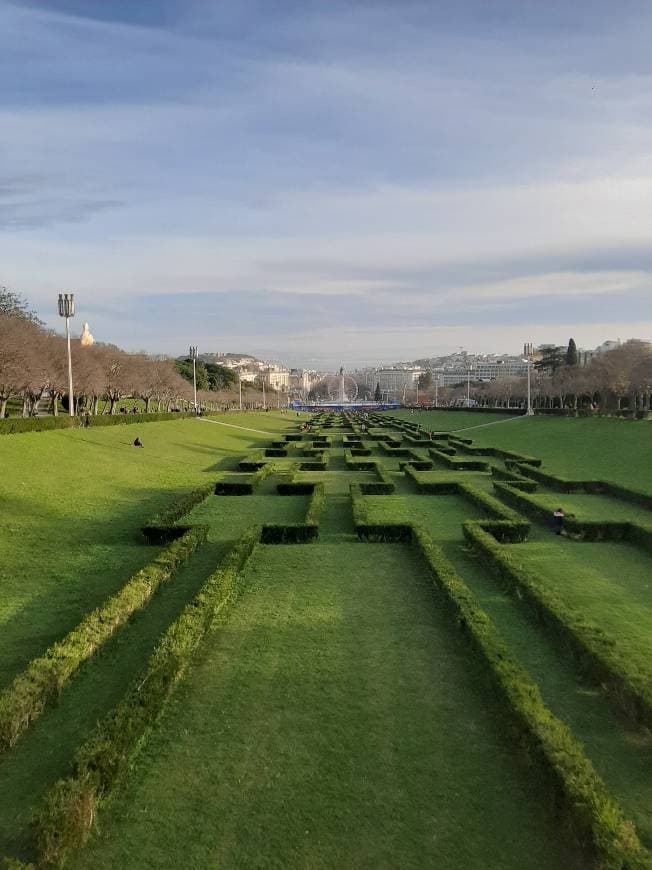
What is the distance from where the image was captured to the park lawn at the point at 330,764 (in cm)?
426

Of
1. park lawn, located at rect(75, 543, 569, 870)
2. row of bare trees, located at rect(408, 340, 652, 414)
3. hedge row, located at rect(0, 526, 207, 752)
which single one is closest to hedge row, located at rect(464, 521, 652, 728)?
park lawn, located at rect(75, 543, 569, 870)

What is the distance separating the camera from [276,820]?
4.51 meters

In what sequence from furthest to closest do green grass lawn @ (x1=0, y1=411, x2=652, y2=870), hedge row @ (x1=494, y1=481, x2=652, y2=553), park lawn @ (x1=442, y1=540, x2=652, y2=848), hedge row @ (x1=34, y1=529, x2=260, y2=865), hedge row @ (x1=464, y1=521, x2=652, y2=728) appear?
hedge row @ (x1=494, y1=481, x2=652, y2=553), hedge row @ (x1=464, y1=521, x2=652, y2=728), park lawn @ (x1=442, y1=540, x2=652, y2=848), green grass lawn @ (x1=0, y1=411, x2=652, y2=870), hedge row @ (x1=34, y1=529, x2=260, y2=865)

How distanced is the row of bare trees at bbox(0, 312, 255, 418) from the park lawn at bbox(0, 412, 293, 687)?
569cm

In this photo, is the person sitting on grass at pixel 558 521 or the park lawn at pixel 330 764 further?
the person sitting on grass at pixel 558 521

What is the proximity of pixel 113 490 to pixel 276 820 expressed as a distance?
1448cm

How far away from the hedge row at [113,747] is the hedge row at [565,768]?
10.5 ft

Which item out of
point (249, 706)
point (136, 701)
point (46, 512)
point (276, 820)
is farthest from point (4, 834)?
point (46, 512)

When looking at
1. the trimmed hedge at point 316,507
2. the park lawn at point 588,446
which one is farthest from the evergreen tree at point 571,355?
the trimmed hedge at point 316,507

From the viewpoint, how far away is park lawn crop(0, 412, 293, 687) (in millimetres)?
8578

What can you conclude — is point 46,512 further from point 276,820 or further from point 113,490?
point 276,820

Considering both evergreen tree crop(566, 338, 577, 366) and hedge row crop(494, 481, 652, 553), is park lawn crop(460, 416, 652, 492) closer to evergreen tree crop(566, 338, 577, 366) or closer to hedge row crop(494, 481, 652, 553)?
hedge row crop(494, 481, 652, 553)

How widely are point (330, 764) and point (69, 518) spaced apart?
1035cm

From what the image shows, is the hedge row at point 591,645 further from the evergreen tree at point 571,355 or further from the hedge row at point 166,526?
the evergreen tree at point 571,355
